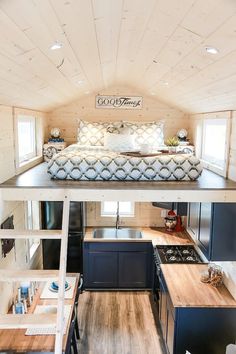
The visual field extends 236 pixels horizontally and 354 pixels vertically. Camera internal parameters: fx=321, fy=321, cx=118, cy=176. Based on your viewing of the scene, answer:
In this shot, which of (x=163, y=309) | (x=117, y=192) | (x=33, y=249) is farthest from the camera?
(x=33, y=249)

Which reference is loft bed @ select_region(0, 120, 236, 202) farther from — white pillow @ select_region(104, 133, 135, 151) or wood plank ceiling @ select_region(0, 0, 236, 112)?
white pillow @ select_region(104, 133, 135, 151)

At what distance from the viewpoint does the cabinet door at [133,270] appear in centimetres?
501

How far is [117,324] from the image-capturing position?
4328mm

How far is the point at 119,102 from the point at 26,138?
183 centimetres

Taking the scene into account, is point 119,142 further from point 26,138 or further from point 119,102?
point 26,138

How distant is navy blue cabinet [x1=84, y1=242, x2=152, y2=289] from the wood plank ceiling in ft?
8.74

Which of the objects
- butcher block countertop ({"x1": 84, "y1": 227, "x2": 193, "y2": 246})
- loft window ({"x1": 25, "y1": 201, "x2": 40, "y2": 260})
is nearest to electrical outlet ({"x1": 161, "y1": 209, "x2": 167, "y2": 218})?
butcher block countertop ({"x1": 84, "y1": 227, "x2": 193, "y2": 246})

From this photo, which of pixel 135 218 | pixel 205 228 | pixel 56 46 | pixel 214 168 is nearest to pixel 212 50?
pixel 56 46

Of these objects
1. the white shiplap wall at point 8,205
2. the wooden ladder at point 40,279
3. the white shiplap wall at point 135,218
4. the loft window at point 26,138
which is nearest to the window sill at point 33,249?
the white shiplap wall at point 8,205

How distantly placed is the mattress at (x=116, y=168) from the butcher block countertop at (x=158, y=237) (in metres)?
1.85

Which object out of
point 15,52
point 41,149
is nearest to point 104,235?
point 41,149

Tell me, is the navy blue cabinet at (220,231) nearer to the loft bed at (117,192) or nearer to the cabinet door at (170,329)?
the loft bed at (117,192)

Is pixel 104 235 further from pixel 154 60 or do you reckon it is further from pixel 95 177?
pixel 154 60

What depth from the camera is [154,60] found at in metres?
2.81
